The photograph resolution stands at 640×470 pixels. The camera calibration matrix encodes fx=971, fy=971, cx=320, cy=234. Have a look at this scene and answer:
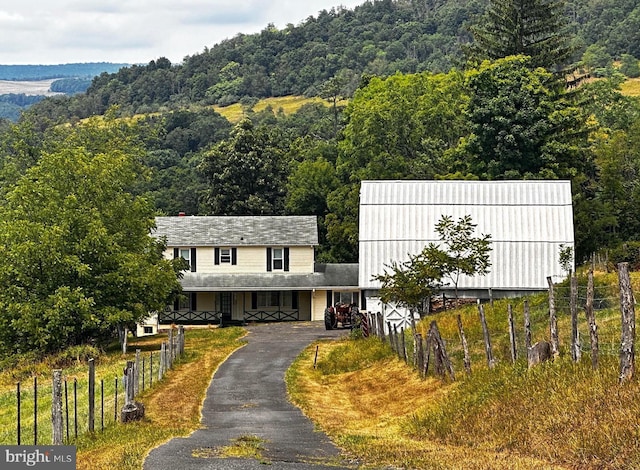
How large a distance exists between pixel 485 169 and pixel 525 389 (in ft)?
139

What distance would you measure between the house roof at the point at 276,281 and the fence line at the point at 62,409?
65.9ft

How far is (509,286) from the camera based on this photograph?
46.7 m

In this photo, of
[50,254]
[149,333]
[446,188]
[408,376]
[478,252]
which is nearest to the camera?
[408,376]

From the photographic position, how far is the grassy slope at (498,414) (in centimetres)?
1537

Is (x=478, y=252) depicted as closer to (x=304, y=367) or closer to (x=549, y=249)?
(x=549, y=249)

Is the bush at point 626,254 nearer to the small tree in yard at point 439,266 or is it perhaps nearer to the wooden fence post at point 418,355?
the small tree in yard at point 439,266

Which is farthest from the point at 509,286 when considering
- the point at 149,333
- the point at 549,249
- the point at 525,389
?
the point at 525,389

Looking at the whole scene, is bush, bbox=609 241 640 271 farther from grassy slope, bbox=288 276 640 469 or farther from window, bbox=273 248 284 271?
window, bbox=273 248 284 271

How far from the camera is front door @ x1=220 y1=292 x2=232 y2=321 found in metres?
61.1

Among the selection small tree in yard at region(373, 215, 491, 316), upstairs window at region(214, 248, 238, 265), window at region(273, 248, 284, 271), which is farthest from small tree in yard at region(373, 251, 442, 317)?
upstairs window at region(214, 248, 238, 265)

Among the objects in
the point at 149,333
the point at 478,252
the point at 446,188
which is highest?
the point at 446,188

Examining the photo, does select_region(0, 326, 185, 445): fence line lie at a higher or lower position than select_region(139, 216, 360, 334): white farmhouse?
lower

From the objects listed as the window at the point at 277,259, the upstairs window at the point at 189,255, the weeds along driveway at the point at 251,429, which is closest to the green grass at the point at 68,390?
the weeds along driveway at the point at 251,429

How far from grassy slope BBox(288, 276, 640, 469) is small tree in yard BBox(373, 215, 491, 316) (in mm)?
11190
